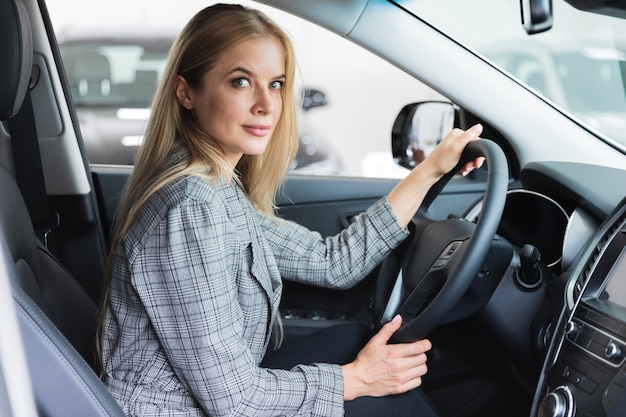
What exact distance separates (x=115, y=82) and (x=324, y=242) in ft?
7.70

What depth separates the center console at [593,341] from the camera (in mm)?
1207

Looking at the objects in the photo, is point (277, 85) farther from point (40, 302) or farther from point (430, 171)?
point (40, 302)

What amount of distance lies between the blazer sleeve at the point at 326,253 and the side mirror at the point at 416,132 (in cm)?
42

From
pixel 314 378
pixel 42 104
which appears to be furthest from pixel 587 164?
pixel 42 104

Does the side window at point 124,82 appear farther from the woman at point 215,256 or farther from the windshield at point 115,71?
the woman at point 215,256

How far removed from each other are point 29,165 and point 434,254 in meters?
1.03

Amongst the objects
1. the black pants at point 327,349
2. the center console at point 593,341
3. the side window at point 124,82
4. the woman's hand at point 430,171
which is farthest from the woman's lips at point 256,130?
the side window at point 124,82

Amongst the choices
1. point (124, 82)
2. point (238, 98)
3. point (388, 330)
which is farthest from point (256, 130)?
point (124, 82)

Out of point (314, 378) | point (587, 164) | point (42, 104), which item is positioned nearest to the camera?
point (314, 378)

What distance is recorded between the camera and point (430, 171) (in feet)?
5.46

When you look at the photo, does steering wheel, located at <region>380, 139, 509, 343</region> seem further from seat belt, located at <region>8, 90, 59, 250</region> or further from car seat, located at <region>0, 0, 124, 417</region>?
seat belt, located at <region>8, 90, 59, 250</region>

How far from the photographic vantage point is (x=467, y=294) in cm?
146

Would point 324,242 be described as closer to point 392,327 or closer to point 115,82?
point 392,327

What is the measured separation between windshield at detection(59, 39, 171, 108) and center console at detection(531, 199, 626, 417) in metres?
2.66
